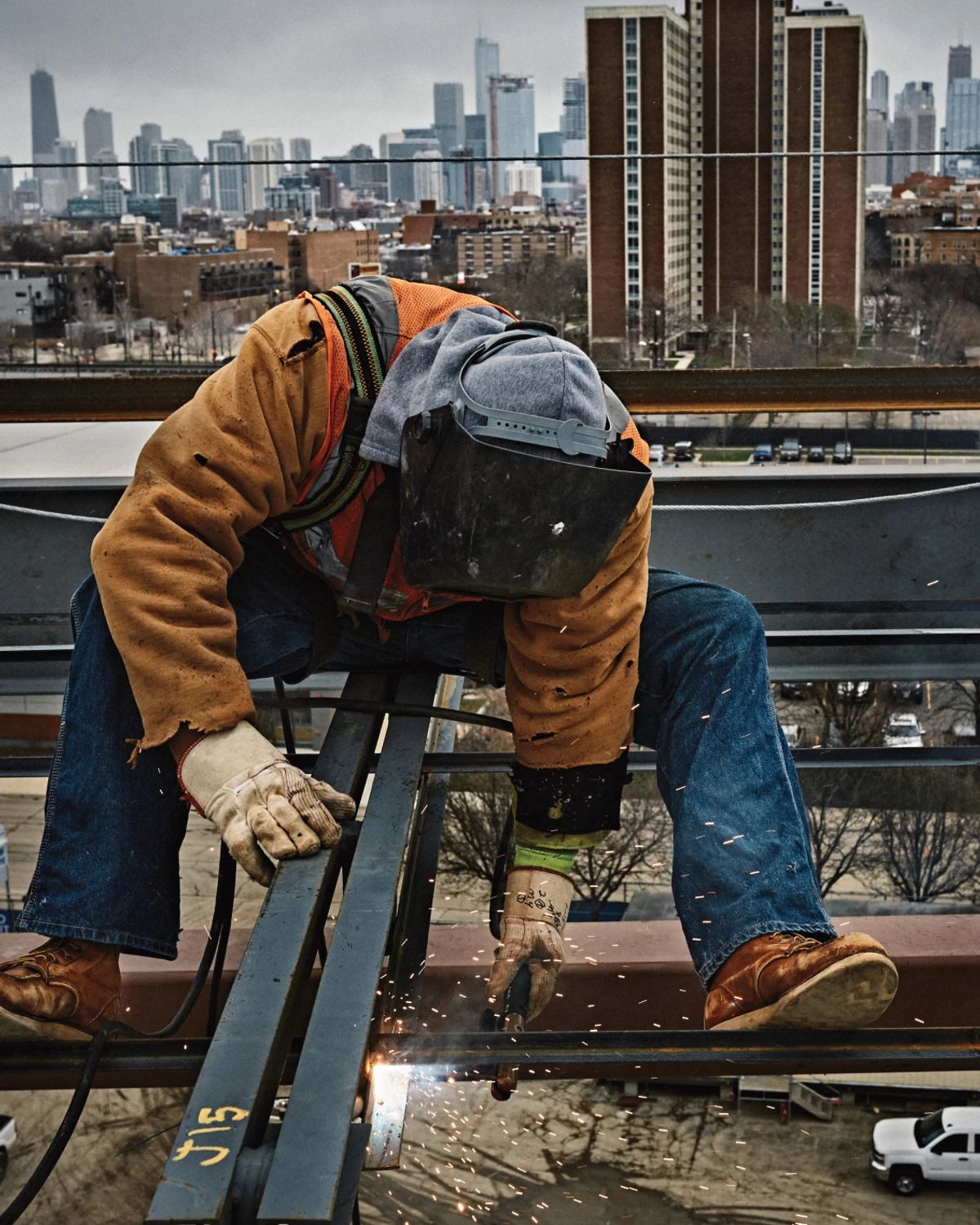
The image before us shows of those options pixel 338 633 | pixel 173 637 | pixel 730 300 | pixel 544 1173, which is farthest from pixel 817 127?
pixel 544 1173

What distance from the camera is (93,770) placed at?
5.48ft

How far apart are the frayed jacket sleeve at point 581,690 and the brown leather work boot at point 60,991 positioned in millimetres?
597

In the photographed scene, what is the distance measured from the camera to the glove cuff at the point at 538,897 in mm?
1771

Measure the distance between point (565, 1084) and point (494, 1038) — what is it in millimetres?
6342

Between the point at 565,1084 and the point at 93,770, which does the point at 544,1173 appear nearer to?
the point at 565,1084

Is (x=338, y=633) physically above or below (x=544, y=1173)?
above

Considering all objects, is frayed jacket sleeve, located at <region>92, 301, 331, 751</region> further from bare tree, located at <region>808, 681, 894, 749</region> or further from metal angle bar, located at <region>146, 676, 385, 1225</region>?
bare tree, located at <region>808, 681, 894, 749</region>

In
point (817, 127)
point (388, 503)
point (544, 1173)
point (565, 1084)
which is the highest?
point (817, 127)

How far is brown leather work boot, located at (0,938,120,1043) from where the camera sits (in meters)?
1.48

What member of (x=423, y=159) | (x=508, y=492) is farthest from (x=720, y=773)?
(x=423, y=159)

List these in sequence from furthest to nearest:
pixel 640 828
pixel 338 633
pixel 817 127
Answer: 1. pixel 640 828
2. pixel 817 127
3. pixel 338 633

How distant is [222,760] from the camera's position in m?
1.58

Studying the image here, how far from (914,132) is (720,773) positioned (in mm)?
5002

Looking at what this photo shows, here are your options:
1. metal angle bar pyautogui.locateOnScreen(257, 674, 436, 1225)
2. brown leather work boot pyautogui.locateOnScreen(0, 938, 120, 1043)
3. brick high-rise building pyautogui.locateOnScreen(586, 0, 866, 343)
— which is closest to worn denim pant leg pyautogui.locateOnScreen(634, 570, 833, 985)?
metal angle bar pyautogui.locateOnScreen(257, 674, 436, 1225)
